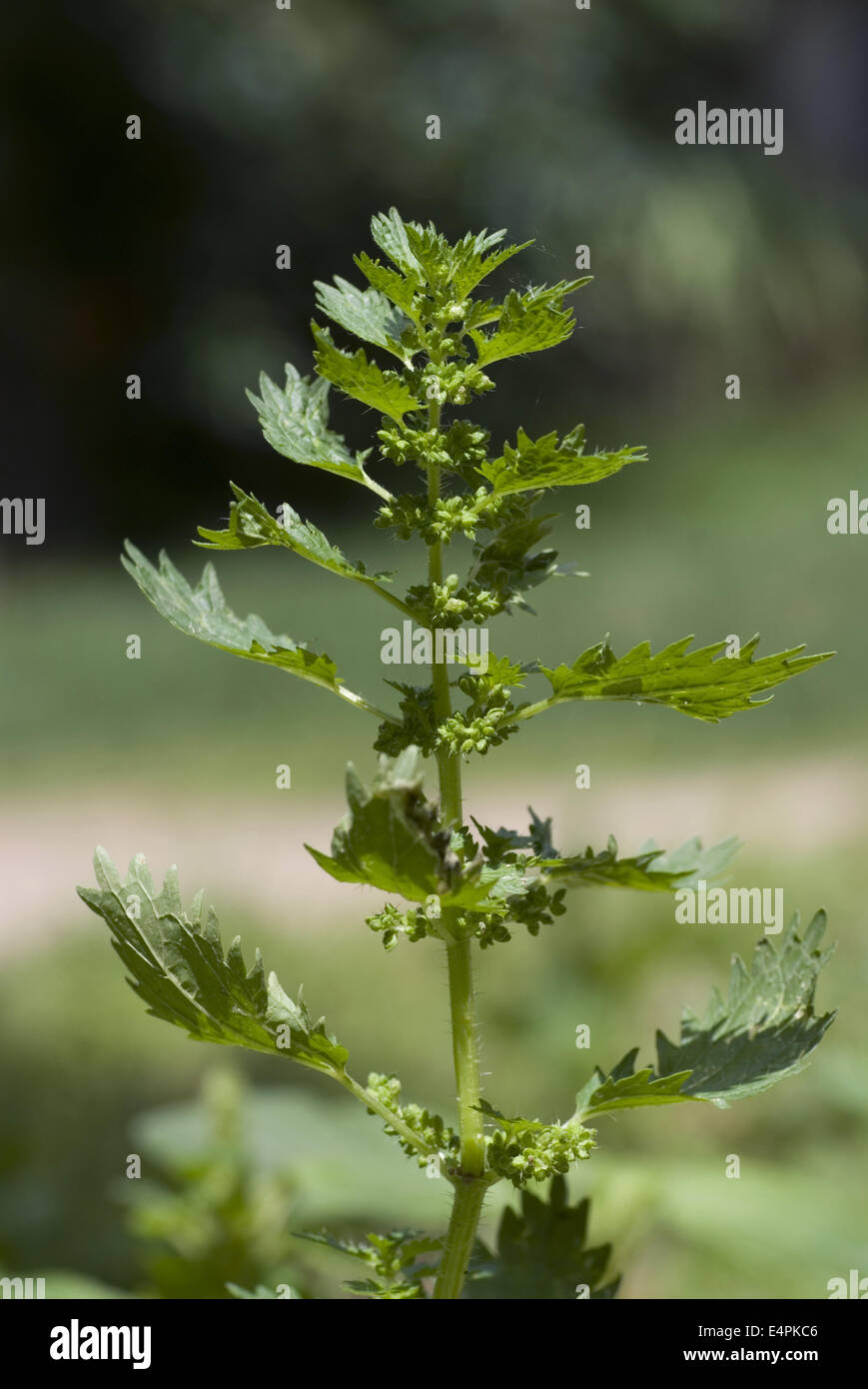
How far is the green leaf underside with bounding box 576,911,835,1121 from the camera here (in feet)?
2.45

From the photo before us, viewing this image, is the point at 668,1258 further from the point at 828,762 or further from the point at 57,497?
the point at 57,497

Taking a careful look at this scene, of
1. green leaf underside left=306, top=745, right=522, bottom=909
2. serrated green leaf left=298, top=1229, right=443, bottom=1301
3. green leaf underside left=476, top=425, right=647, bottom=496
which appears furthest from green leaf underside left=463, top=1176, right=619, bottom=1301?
green leaf underside left=476, top=425, right=647, bottom=496

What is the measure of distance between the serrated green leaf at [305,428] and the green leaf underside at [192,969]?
0.23m

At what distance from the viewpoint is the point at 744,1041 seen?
807mm

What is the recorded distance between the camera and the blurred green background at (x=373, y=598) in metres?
1.92

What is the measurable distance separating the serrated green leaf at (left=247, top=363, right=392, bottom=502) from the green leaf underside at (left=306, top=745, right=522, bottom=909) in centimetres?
Result: 18

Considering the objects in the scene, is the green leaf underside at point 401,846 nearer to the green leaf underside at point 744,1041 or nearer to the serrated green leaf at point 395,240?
the green leaf underside at point 744,1041

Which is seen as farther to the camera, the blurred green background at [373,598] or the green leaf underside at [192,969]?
the blurred green background at [373,598]

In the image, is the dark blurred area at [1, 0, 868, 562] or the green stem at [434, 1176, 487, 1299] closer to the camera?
the green stem at [434, 1176, 487, 1299]

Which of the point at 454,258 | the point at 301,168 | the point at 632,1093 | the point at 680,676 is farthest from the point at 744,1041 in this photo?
the point at 301,168

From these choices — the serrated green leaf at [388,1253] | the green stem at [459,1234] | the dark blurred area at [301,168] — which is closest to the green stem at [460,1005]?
the green stem at [459,1234]

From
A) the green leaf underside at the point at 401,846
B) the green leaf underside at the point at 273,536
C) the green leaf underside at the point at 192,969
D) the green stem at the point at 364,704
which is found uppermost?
the green leaf underside at the point at 273,536

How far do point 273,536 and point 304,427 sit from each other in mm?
113

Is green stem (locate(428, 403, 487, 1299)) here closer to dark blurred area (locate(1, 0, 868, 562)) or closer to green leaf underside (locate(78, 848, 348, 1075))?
green leaf underside (locate(78, 848, 348, 1075))
